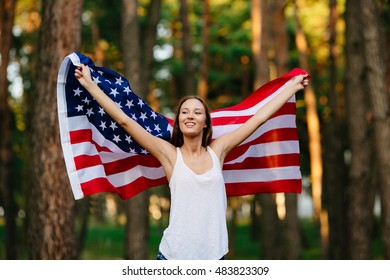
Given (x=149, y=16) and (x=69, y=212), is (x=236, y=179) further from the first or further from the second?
(x=149, y=16)

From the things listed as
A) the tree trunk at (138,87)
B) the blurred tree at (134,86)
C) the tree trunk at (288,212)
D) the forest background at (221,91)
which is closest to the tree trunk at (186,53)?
the forest background at (221,91)

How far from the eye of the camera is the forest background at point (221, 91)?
30.6 feet

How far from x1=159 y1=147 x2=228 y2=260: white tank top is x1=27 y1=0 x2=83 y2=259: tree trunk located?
4.56 m

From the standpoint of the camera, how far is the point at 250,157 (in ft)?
21.2

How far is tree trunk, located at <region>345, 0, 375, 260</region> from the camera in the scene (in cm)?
1368

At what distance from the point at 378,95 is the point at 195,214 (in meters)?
6.54

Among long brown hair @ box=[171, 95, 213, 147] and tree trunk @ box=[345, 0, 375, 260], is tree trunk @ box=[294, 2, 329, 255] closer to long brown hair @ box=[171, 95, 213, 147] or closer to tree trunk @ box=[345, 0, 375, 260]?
tree trunk @ box=[345, 0, 375, 260]

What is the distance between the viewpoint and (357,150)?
13820 millimetres

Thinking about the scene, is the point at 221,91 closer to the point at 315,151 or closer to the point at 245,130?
the point at 315,151

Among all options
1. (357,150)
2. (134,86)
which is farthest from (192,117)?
(357,150)

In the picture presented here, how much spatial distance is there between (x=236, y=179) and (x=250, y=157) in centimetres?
24

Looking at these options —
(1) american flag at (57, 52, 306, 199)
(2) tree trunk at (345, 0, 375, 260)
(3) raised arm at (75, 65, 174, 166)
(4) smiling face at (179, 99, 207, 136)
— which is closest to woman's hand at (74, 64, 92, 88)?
(3) raised arm at (75, 65, 174, 166)
